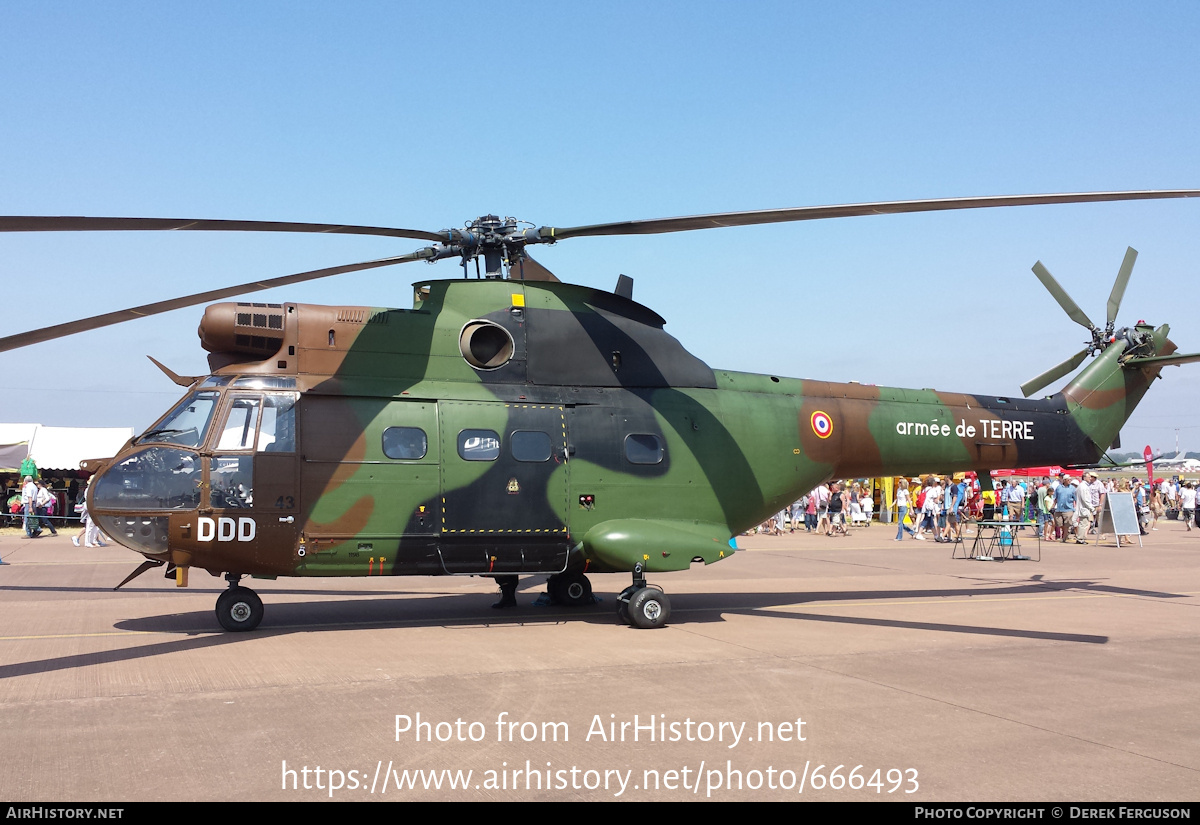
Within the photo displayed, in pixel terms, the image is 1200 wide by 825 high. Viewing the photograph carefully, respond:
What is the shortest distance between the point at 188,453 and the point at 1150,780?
30.2 ft

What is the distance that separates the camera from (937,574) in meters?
18.3

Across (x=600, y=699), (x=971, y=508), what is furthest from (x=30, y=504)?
(x=971, y=508)

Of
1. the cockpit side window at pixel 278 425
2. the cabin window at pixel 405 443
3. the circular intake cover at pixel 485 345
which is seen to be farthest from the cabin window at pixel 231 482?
the circular intake cover at pixel 485 345

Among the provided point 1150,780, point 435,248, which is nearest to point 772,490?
point 435,248

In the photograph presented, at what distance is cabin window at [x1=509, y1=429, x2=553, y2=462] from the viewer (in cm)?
1121

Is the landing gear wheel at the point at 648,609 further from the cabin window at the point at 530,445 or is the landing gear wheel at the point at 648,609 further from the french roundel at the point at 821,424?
the french roundel at the point at 821,424

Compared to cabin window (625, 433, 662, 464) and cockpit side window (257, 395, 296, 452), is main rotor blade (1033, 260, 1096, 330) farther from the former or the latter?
cockpit side window (257, 395, 296, 452)

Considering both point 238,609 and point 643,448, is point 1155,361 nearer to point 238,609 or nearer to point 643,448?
point 643,448

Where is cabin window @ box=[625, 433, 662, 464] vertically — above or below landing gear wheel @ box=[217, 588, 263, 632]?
above

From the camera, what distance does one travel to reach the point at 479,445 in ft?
36.3

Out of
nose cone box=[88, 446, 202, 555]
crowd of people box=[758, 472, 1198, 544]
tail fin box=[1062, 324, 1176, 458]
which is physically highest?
tail fin box=[1062, 324, 1176, 458]

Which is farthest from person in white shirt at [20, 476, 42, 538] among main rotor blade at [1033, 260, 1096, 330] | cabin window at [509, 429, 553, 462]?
main rotor blade at [1033, 260, 1096, 330]

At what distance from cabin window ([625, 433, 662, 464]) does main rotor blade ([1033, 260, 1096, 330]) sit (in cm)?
813

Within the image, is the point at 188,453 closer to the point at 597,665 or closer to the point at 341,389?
the point at 341,389
